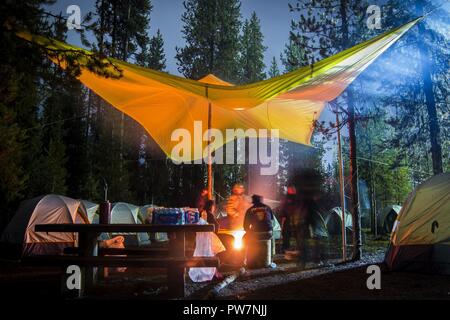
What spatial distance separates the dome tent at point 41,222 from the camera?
33.2ft

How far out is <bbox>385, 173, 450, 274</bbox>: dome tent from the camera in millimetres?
7121

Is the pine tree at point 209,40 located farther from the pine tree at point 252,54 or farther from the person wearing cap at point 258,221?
the person wearing cap at point 258,221

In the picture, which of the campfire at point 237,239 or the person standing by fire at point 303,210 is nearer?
the person standing by fire at point 303,210

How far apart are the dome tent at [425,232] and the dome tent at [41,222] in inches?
335

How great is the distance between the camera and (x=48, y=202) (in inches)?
416

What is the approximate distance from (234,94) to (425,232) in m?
4.70

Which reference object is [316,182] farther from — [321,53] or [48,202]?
[48,202]

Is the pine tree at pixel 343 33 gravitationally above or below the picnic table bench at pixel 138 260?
above

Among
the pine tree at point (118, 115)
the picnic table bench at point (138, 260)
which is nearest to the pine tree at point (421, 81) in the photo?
the picnic table bench at point (138, 260)

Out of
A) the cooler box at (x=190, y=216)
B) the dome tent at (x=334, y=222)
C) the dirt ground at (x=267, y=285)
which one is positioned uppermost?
the cooler box at (x=190, y=216)

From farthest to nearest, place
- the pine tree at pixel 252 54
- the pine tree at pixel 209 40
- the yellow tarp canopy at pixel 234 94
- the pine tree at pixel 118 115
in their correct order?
the pine tree at pixel 252 54
the pine tree at pixel 209 40
the pine tree at pixel 118 115
the yellow tarp canopy at pixel 234 94

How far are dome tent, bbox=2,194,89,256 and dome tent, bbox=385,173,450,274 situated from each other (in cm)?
852

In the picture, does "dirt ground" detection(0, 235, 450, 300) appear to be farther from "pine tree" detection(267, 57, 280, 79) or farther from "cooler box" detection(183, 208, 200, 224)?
"pine tree" detection(267, 57, 280, 79)
